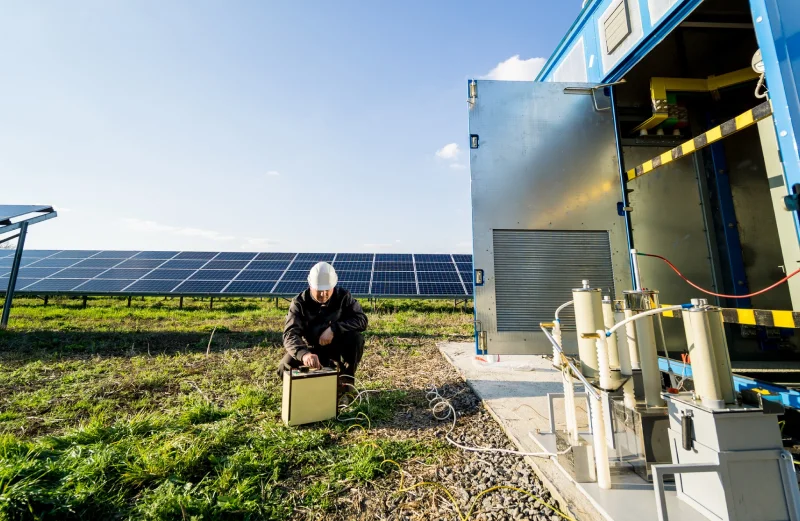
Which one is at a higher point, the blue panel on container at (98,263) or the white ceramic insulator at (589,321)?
the blue panel on container at (98,263)

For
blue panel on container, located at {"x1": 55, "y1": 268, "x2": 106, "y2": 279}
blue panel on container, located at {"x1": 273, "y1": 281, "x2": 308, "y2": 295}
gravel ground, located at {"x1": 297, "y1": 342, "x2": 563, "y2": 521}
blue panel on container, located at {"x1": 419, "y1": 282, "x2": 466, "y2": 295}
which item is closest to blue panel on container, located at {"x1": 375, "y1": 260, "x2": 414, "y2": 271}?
blue panel on container, located at {"x1": 419, "y1": 282, "x2": 466, "y2": 295}

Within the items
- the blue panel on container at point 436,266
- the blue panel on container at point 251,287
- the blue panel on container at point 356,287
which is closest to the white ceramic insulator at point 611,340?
the blue panel on container at point 356,287

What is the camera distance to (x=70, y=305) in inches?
392

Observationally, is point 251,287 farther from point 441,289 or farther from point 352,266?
point 441,289

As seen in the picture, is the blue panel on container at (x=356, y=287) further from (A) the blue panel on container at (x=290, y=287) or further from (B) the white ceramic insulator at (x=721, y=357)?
(B) the white ceramic insulator at (x=721, y=357)

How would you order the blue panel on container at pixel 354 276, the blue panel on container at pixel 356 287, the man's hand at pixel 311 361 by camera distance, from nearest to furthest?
the man's hand at pixel 311 361 < the blue panel on container at pixel 356 287 < the blue panel on container at pixel 354 276

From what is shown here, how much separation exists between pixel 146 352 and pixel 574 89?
6482mm

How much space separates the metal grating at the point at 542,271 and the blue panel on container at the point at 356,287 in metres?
5.69

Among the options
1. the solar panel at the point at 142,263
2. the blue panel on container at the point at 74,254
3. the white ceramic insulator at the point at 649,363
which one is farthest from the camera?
the blue panel on container at the point at 74,254

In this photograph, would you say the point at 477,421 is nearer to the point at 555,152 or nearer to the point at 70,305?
the point at 555,152

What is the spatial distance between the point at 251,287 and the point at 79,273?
5.48 metres

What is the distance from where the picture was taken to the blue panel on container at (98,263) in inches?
400

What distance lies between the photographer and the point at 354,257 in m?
11.5

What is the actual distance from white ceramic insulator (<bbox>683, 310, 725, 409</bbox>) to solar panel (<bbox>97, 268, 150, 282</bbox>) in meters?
11.3
